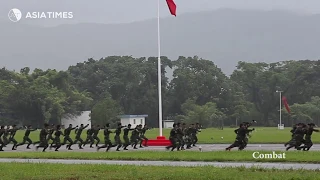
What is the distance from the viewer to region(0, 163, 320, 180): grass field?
44.2 feet

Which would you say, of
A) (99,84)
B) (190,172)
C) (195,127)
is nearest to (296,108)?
(99,84)

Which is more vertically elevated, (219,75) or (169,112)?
(219,75)

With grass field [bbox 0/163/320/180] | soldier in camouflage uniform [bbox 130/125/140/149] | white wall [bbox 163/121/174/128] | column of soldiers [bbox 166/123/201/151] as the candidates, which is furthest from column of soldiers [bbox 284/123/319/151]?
white wall [bbox 163/121/174/128]

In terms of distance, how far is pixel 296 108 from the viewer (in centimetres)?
8612

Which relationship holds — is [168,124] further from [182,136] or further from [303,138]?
[303,138]

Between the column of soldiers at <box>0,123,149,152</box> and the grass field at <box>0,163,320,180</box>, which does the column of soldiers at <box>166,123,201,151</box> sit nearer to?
the column of soldiers at <box>0,123,149,152</box>

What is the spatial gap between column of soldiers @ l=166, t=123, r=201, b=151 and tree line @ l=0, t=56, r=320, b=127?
52.2 meters

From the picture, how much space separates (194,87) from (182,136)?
6803 centimetres

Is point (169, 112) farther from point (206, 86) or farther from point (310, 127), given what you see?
point (310, 127)

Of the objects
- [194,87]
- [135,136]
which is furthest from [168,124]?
[135,136]

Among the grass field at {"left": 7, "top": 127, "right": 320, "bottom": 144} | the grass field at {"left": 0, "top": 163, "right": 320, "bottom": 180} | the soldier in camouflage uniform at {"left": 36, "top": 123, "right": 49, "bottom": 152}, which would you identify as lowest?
the grass field at {"left": 7, "top": 127, "right": 320, "bottom": 144}

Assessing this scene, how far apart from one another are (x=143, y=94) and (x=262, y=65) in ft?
79.3

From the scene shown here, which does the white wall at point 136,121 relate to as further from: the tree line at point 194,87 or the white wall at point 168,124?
the tree line at point 194,87

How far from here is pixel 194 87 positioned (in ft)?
315
